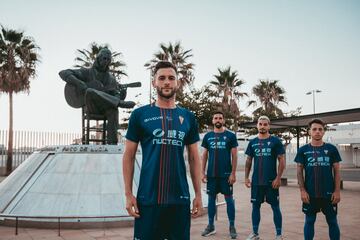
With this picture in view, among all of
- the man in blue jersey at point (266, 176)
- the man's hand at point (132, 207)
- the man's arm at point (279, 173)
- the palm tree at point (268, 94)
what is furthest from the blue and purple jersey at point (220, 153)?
the palm tree at point (268, 94)

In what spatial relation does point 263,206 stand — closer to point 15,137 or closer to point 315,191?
point 315,191

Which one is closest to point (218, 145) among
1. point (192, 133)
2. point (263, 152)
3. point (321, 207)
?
point (263, 152)

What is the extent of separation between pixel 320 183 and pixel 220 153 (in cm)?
206

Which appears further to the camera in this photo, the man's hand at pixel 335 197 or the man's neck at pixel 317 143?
the man's neck at pixel 317 143

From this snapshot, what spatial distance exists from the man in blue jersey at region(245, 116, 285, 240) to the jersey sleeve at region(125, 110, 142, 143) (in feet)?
11.4

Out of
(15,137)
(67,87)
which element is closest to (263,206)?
(67,87)

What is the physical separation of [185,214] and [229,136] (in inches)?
150

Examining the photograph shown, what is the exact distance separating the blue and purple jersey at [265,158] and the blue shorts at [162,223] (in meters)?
3.29

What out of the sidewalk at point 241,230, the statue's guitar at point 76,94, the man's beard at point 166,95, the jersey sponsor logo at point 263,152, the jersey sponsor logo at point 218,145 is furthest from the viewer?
the statue's guitar at point 76,94

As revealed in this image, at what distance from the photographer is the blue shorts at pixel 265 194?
18.7ft

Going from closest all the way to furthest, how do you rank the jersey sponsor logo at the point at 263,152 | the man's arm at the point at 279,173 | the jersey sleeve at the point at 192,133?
the jersey sleeve at the point at 192,133 → the man's arm at the point at 279,173 → the jersey sponsor logo at the point at 263,152

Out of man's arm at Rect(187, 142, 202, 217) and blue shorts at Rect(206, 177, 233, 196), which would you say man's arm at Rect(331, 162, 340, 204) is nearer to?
blue shorts at Rect(206, 177, 233, 196)

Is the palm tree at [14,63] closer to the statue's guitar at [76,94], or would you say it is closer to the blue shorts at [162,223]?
the statue's guitar at [76,94]

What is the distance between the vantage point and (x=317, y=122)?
187 inches
